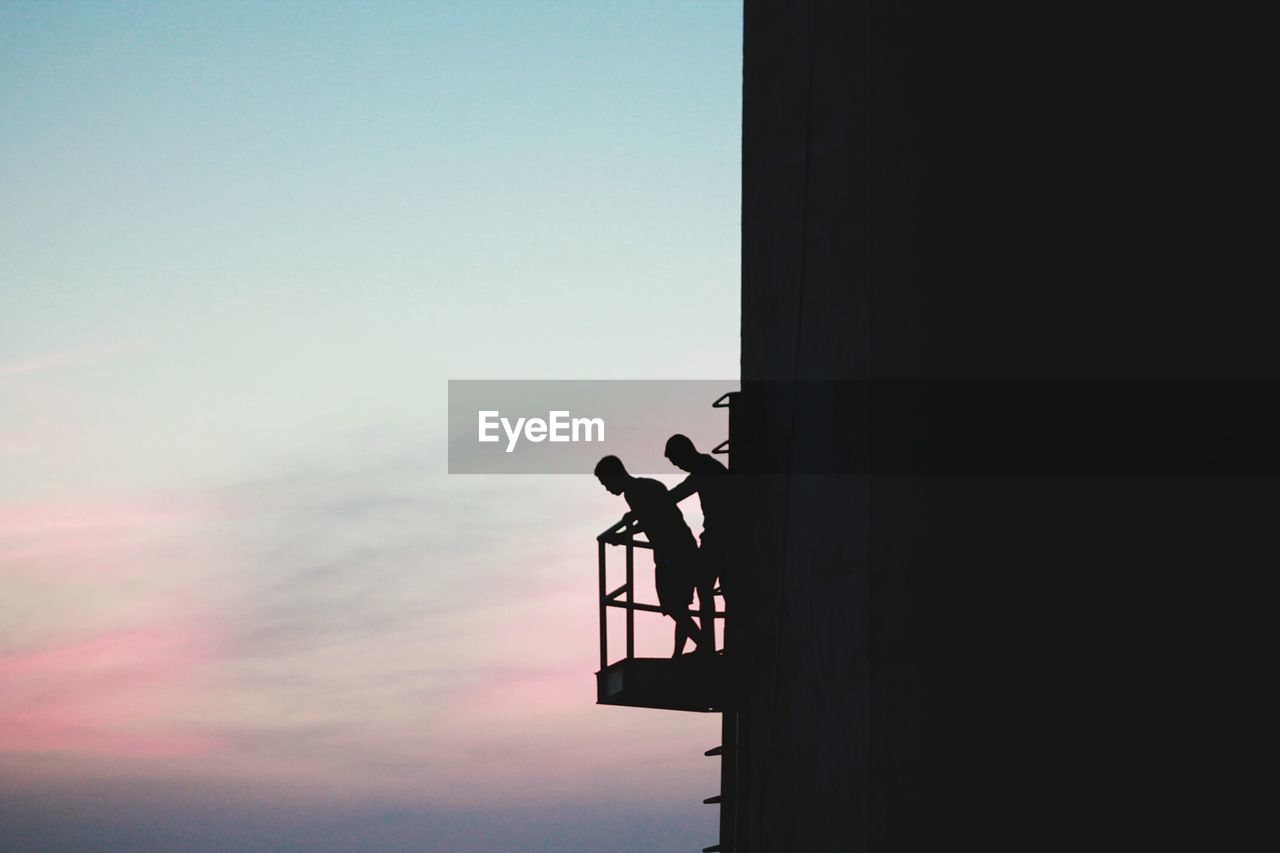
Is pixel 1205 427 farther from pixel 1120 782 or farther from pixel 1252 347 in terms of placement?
pixel 1120 782

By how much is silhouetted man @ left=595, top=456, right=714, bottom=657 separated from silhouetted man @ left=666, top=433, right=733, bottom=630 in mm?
110

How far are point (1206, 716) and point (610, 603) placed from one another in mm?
5524

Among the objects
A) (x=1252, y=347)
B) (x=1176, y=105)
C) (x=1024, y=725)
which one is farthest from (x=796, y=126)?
(x=1024, y=725)

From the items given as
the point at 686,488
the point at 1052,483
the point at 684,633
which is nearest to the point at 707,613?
the point at 684,633

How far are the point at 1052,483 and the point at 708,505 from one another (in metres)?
3.85

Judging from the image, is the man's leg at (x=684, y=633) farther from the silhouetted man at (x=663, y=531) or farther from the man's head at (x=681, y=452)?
the man's head at (x=681, y=452)

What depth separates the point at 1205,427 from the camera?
11.3 meters

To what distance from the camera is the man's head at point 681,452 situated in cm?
1427

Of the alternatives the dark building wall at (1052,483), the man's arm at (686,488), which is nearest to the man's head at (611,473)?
the man's arm at (686,488)

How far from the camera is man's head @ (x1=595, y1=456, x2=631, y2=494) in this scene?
46.7 ft

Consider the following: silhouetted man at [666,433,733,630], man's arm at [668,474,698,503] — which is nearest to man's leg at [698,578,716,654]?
silhouetted man at [666,433,733,630]

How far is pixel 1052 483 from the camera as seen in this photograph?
11469 millimetres

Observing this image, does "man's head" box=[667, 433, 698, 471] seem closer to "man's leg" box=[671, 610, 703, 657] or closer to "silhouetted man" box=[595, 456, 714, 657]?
"silhouetted man" box=[595, 456, 714, 657]

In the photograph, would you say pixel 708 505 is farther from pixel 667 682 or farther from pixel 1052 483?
pixel 1052 483
